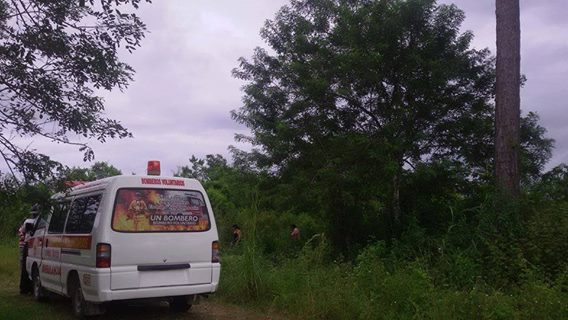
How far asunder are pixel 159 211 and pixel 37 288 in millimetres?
3604

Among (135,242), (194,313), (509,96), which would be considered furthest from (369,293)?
(509,96)

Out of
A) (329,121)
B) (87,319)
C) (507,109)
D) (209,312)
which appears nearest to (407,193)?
(329,121)

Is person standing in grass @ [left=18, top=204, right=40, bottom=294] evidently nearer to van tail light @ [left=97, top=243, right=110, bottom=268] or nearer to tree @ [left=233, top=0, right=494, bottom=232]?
van tail light @ [left=97, top=243, right=110, bottom=268]

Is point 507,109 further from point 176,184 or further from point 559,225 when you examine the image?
point 176,184

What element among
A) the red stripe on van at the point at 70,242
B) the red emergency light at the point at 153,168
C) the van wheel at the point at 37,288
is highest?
the red emergency light at the point at 153,168

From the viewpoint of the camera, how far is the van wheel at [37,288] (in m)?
9.17

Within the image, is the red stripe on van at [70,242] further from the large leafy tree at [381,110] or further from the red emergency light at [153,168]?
the large leafy tree at [381,110]

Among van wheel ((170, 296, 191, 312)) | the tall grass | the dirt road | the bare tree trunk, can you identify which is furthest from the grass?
the bare tree trunk

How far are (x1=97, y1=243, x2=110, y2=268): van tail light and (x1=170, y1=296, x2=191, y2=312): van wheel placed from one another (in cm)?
178

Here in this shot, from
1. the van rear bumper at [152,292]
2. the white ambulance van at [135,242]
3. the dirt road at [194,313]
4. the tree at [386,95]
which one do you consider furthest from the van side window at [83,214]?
the tree at [386,95]

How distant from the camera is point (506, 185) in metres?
11.0

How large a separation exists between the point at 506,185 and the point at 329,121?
16.2ft

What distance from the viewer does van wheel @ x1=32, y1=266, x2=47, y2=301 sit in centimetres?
917

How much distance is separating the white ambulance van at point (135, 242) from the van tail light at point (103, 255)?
0.01m
